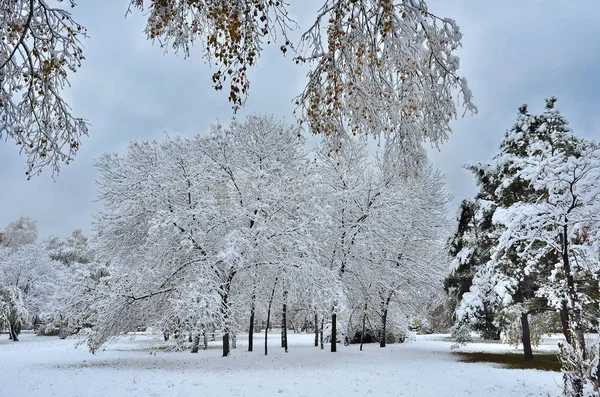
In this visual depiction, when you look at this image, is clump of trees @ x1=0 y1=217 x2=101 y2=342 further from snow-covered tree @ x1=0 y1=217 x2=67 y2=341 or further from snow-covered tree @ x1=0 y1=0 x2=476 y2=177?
snow-covered tree @ x1=0 y1=0 x2=476 y2=177

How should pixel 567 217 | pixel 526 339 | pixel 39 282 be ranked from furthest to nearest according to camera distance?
1. pixel 39 282
2. pixel 526 339
3. pixel 567 217

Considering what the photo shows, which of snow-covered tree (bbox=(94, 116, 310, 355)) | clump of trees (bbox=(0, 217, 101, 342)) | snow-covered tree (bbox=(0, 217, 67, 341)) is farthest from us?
snow-covered tree (bbox=(0, 217, 67, 341))

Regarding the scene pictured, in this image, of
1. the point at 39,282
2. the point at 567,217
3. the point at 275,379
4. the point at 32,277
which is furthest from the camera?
the point at 32,277

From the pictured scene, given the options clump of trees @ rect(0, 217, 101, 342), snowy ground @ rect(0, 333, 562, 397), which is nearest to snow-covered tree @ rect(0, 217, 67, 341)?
clump of trees @ rect(0, 217, 101, 342)

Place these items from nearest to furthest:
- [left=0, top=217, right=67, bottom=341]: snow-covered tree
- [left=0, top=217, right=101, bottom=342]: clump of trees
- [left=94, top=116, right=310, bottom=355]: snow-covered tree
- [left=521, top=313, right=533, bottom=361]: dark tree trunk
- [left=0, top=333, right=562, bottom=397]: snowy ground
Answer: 1. [left=0, top=333, right=562, bottom=397]: snowy ground
2. [left=94, top=116, right=310, bottom=355]: snow-covered tree
3. [left=0, top=217, right=101, bottom=342]: clump of trees
4. [left=521, top=313, right=533, bottom=361]: dark tree trunk
5. [left=0, top=217, right=67, bottom=341]: snow-covered tree

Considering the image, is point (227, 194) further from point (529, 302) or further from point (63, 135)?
point (529, 302)

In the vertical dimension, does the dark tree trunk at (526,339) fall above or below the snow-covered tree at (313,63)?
below

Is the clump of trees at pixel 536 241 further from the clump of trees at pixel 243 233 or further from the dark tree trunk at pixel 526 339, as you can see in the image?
the clump of trees at pixel 243 233

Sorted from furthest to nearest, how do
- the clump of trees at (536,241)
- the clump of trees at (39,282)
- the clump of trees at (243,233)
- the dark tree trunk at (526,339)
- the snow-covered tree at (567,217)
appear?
the dark tree trunk at (526,339)
the clump of trees at (39,282)
the clump of trees at (243,233)
the clump of trees at (536,241)
the snow-covered tree at (567,217)

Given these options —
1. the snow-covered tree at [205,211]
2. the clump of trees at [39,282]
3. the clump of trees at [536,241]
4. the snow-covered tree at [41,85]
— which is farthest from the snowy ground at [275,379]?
the snow-covered tree at [41,85]

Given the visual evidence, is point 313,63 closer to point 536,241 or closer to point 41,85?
point 41,85

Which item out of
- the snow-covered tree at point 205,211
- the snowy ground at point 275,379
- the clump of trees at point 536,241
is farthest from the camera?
the snow-covered tree at point 205,211

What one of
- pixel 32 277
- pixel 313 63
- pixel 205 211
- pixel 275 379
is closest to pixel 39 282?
pixel 32 277

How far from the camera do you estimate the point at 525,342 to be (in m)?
14.7
